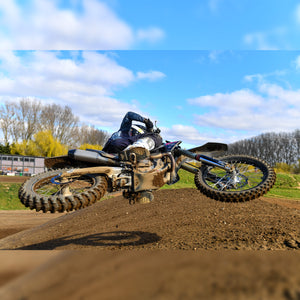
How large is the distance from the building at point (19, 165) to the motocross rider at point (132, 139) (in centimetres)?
2880

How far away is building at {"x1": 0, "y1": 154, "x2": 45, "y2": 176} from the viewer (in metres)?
30.3

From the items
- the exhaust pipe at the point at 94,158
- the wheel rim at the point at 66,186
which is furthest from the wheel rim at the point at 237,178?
the wheel rim at the point at 66,186

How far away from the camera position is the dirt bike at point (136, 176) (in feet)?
13.6

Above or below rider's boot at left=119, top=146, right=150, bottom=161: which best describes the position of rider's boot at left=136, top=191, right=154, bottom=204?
below

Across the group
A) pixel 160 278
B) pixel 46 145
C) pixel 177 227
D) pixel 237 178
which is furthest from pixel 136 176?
pixel 46 145

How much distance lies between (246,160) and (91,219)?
7454 millimetres

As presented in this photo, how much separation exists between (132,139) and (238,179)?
2489mm

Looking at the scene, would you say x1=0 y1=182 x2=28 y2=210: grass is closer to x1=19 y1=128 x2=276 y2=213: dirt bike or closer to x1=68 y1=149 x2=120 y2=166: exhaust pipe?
x1=19 y1=128 x2=276 y2=213: dirt bike

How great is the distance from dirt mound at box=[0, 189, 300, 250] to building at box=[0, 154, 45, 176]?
73.1 feet

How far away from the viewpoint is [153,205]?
10328 millimetres

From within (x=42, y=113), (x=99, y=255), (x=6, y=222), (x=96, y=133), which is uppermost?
(x=42, y=113)

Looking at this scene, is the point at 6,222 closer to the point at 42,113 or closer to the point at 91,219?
the point at 91,219

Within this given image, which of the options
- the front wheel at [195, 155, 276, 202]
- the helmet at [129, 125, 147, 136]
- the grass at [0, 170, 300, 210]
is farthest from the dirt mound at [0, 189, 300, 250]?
the grass at [0, 170, 300, 210]

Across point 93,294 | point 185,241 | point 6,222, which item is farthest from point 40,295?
point 6,222
